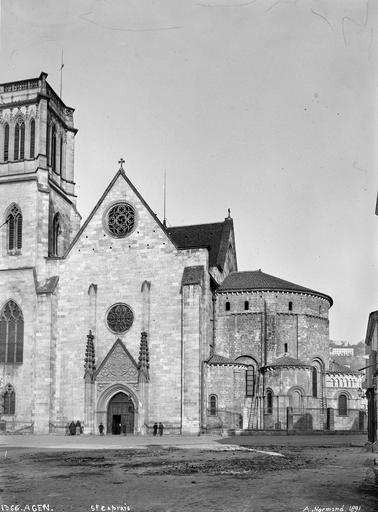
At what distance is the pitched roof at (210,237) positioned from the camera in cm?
5935

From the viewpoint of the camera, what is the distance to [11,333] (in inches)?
2012

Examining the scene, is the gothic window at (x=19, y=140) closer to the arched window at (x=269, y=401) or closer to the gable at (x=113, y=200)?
the gable at (x=113, y=200)

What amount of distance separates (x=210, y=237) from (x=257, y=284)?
7139 mm

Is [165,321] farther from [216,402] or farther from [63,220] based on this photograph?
[63,220]

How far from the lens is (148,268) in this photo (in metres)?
49.1

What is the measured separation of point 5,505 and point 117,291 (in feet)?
118

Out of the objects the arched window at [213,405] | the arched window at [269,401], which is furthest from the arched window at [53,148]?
the arched window at [269,401]

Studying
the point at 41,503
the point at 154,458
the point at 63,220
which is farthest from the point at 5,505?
the point at 63,220

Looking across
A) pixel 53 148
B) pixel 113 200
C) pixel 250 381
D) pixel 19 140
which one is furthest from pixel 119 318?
pixel 19 140

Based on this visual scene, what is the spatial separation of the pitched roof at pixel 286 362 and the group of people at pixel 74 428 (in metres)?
14.2

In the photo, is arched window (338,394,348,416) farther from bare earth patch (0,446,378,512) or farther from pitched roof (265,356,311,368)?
bare earth patch (0,446,378,512)

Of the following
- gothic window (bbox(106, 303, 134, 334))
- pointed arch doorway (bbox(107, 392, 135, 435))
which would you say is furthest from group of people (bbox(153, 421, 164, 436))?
gothic window (bbox(106, 303, 134, 334))

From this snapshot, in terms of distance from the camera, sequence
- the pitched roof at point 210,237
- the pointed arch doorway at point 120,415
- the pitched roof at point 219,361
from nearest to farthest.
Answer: the pointed arch doorway at point 120,415
the pitched roof at point 219,361
the pitched roof at point 210,237

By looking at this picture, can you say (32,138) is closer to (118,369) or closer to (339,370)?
(118,369)
